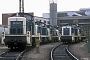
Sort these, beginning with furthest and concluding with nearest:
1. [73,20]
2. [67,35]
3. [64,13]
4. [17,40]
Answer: [64,13] → [73,20] → [67,35] → [17,40]

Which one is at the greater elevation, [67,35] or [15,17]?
[15,17]

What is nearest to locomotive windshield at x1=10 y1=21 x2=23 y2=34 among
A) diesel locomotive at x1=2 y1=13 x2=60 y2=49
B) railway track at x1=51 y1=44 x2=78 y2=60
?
diesel locomotive at x1=2 y1=13 x2=60 y2=49

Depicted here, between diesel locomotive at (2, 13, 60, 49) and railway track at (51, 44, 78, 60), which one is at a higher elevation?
diesel locomotive at (2, 13, 60, 49)

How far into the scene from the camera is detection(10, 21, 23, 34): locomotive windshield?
65.0 ft

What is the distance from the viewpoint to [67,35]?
3416 centimetres

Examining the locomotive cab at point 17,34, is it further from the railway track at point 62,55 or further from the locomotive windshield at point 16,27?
the railway track at point 62,55

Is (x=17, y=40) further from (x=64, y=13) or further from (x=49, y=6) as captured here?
(x=64, y=13)

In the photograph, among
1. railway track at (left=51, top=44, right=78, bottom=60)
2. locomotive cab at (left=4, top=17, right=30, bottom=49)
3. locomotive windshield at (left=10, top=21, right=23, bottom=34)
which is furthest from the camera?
locomotive windshield at (left=10, top=21, right=23, bottom=34)

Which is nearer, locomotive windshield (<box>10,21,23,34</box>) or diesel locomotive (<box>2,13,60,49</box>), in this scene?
diesel locomotive (<box>2,13,60,49</box>)

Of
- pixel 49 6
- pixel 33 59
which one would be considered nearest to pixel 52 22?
pixel 49 6

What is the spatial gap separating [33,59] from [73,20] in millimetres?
61597

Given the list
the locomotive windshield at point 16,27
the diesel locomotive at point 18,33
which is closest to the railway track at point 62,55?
the diesel locomotive at point 18,33

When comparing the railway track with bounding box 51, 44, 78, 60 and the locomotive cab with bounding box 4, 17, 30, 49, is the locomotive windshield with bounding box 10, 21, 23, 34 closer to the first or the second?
the locomotive cab with bounding box 4, 17, 30, 49

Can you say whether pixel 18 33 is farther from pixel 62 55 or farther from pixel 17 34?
pixel 62 55
